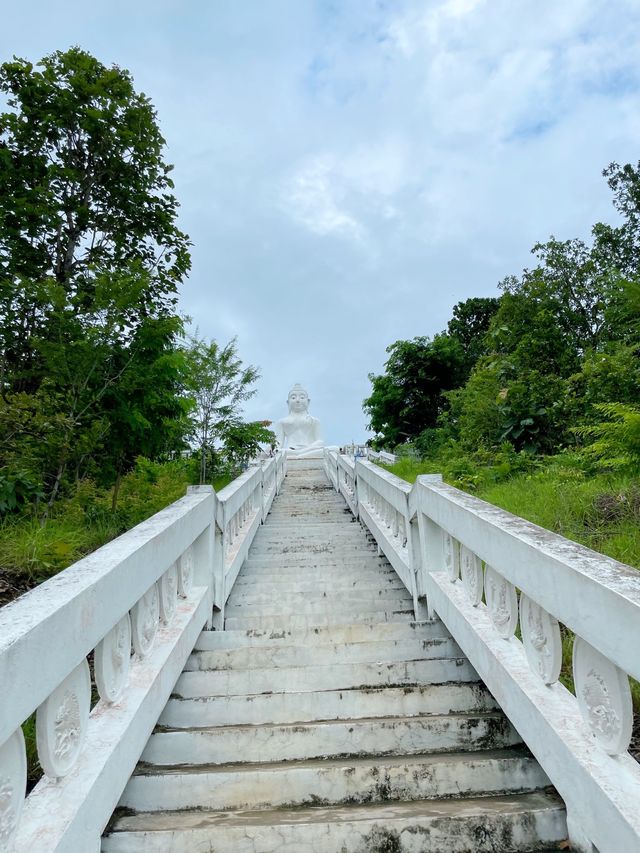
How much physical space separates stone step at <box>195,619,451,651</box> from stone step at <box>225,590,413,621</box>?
Result: 0.56 meters

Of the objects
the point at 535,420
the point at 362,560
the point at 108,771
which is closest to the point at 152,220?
the point at 362,560

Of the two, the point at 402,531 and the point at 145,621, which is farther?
the point at 402,531

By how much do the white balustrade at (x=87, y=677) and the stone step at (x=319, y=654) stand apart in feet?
0.75

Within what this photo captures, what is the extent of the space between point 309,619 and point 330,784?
1.61 metres

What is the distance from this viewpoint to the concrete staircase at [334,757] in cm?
177

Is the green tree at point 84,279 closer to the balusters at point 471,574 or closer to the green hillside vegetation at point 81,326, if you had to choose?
the green hillside vegetation at point 81,326

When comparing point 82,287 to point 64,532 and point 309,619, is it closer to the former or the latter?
point 64,532

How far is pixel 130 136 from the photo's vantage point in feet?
23.0

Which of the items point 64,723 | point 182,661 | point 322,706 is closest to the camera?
point 64,723

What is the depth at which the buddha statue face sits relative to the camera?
24203 mm

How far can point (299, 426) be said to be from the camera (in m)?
23.7

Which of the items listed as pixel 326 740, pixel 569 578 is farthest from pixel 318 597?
pixel 569 578

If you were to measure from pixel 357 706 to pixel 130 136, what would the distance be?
711 centimetres

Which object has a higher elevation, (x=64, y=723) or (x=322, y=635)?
(x=64, y=723)
